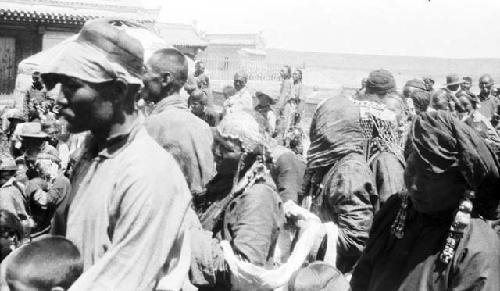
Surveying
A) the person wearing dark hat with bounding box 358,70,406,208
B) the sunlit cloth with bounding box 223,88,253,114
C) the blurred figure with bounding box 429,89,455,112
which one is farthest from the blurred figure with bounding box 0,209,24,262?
the sunlit cloth with bounding box 223,88,253,114

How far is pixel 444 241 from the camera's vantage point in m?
2.65

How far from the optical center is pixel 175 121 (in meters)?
4.45

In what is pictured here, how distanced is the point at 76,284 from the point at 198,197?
2.20 metres

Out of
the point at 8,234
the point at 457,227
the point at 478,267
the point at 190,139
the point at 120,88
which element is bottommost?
the point at 8,234

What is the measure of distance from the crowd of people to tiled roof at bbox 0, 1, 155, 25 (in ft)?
69.3

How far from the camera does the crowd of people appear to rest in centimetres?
217

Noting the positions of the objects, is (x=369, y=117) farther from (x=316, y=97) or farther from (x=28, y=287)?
(x=316, y=97)

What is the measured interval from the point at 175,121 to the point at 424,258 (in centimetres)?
223

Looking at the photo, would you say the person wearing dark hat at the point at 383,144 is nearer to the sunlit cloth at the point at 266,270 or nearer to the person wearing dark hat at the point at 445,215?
the sunlit cloth at the point at 266,270

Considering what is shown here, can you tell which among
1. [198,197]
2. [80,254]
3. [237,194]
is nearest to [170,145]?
[198,197]

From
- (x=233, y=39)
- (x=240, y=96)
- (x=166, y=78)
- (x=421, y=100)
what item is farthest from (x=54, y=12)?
(x=166, y=78)

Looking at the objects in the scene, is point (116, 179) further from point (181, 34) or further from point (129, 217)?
point (181, 34)

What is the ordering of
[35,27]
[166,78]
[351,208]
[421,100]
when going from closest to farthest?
[351,208]
[166,78]
[421,100]
[35,27]

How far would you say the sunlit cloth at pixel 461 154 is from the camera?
2.59 m
